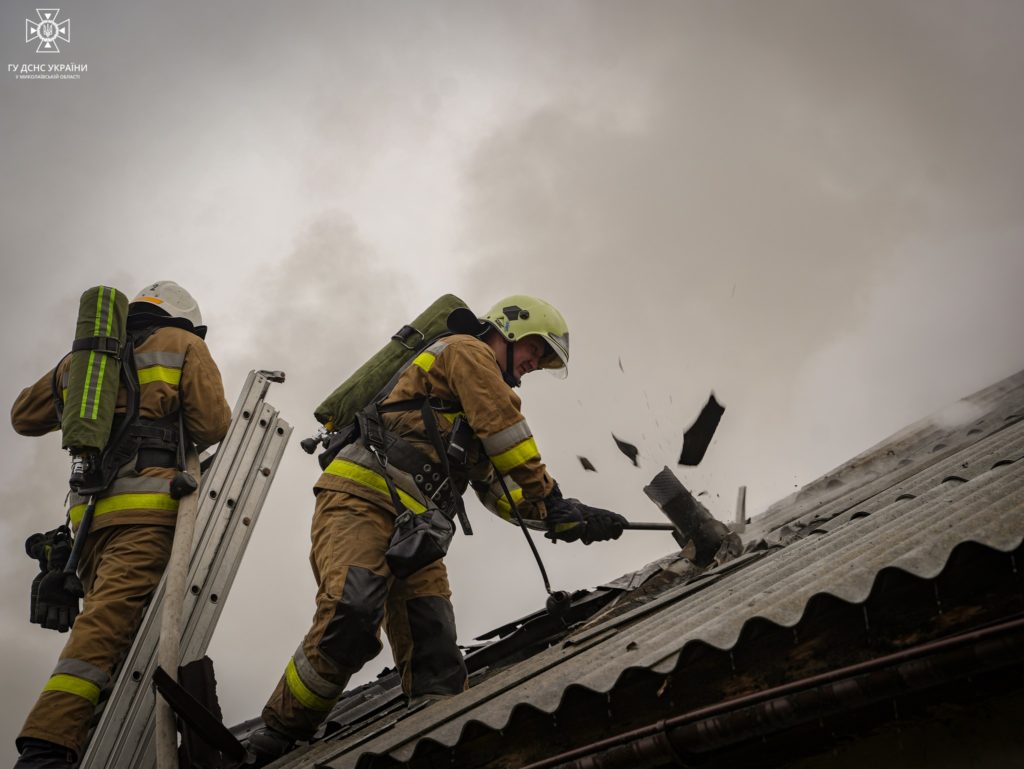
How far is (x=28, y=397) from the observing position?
5195mm

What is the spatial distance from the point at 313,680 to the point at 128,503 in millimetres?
1320

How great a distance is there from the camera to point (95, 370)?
4.56 meters

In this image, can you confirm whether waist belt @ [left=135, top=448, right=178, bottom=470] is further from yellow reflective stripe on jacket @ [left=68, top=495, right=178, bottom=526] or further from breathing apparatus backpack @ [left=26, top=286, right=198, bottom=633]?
yellow reflective stripe on jacket @ [left=68, top=495, right=178, bottom=526]

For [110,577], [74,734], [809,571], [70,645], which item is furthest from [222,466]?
[809,571]

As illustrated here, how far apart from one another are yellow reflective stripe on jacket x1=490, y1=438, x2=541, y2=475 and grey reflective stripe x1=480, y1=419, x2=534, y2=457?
0.02m

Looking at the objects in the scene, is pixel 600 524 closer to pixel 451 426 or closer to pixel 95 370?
pixel 451 426

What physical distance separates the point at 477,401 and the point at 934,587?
2.55 meters

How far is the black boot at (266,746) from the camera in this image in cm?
415

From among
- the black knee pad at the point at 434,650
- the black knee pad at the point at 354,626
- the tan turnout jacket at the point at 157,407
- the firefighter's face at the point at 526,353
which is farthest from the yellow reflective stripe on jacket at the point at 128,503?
the firefighter's face at the point at 526,353

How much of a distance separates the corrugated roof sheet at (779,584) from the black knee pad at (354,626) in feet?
1.11

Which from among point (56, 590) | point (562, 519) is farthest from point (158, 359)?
point (562, 519)

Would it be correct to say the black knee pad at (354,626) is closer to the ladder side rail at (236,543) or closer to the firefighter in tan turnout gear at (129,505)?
the ladder side rail at (236,543)

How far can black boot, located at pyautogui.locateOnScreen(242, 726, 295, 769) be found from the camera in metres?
4.15

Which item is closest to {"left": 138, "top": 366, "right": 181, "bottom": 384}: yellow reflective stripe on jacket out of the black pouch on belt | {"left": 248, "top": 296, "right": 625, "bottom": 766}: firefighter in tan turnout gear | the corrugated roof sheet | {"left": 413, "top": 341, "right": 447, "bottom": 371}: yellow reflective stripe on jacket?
{"left": 248, "top": 296, "right": 625, "bottom": 766}: firefighter in tan turnout gear
